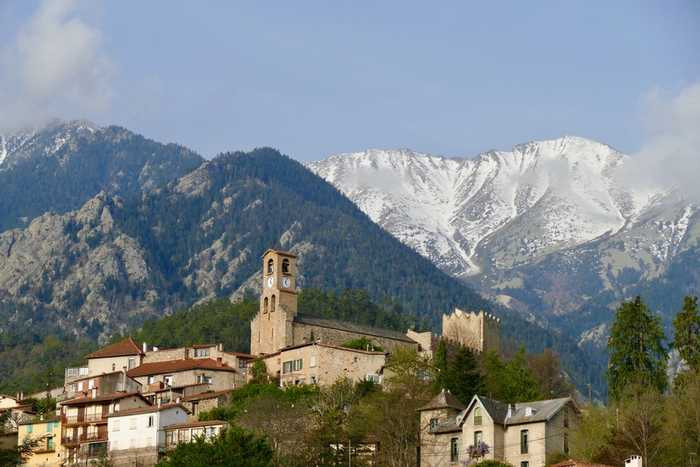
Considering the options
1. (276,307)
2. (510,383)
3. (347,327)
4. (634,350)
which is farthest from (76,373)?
(634,350)

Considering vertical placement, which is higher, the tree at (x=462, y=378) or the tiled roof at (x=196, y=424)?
the tree at (x=462, y=378)

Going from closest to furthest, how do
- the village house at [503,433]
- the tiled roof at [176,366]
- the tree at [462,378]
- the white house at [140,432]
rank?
the village house at [503,433] < the tree at [462,378] < the white house at [140,432] < the tiled roof at [176,366]

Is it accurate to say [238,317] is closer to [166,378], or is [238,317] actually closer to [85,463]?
[166,378]

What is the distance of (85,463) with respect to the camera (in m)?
110

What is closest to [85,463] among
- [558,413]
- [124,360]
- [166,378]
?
[166,378]

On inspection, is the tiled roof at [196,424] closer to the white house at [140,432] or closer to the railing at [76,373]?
the white house at [140,432]

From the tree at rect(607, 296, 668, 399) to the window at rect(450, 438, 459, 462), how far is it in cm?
1573

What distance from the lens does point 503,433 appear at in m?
90.1

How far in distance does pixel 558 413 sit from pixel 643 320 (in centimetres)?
1801

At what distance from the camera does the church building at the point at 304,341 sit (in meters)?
122

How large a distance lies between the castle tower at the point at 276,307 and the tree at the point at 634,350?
36553mm

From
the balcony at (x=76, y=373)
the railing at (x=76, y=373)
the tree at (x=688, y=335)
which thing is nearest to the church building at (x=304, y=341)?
the balcony at (x=76, y=373)

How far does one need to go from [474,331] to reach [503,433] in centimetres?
6007

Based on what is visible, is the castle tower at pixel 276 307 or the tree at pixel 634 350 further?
the castle tower at pixel 276 307
